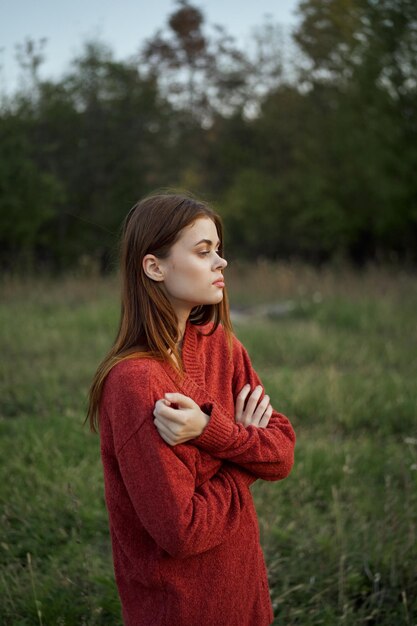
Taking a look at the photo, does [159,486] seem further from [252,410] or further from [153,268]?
[153,268]

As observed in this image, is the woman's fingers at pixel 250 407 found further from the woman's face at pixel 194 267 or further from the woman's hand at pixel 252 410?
the woman's face at pixel 194 267

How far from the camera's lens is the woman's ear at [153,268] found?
1754 millimetres

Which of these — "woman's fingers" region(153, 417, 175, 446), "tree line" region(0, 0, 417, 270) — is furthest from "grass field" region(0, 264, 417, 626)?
"tree line" region(0, 0, 417, 270)

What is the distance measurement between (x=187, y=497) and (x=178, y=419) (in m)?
0.19

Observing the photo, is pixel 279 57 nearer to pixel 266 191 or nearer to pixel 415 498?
pixel 266 191

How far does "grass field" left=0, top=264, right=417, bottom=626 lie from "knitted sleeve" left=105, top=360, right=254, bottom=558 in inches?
37.8

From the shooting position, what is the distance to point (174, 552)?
1.55 m

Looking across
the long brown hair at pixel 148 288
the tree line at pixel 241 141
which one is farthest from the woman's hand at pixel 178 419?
the tree line at pixel 241 141

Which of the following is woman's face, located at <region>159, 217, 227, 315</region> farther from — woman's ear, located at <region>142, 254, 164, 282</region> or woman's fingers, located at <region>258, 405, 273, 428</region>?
woman's fingers, located at <region>258, 405, 273, 428</region>

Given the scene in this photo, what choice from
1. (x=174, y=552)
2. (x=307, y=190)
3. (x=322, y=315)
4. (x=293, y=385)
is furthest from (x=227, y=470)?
(x=307, y=190)

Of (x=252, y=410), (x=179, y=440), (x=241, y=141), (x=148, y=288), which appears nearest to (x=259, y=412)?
(x=252, y=410)

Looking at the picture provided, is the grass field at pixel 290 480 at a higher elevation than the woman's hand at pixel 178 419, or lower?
lower

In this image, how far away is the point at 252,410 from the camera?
185 centimetres

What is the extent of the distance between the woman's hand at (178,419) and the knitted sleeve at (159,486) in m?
0.03
